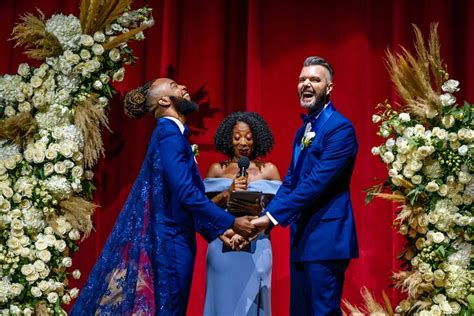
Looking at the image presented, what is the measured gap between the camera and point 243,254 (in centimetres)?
463

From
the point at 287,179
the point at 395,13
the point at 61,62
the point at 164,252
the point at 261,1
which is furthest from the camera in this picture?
the point at 261,1

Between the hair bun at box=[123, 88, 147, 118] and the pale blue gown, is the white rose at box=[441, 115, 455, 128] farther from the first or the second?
the hair bun at box=[123, 88, 147, 118]

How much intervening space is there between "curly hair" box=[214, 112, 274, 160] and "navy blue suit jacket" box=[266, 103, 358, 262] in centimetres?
108

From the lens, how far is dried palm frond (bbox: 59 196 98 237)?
443 cm

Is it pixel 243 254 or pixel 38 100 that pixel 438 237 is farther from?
pixel 38 100

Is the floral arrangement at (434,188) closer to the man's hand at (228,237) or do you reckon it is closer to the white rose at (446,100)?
the white rose at (446,100)

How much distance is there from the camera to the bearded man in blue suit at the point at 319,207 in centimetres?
360

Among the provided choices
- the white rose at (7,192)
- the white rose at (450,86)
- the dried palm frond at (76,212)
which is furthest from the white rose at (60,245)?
the white rose at (450,86)

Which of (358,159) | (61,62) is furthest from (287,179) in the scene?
(61,62)

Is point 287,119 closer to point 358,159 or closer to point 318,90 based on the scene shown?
point 358,159

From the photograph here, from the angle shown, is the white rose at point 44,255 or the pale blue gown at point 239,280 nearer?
the white rose at point 44,255

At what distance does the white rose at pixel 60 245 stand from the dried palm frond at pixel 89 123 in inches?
18.8

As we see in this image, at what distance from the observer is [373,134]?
505 cm

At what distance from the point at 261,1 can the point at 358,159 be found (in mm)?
1312
